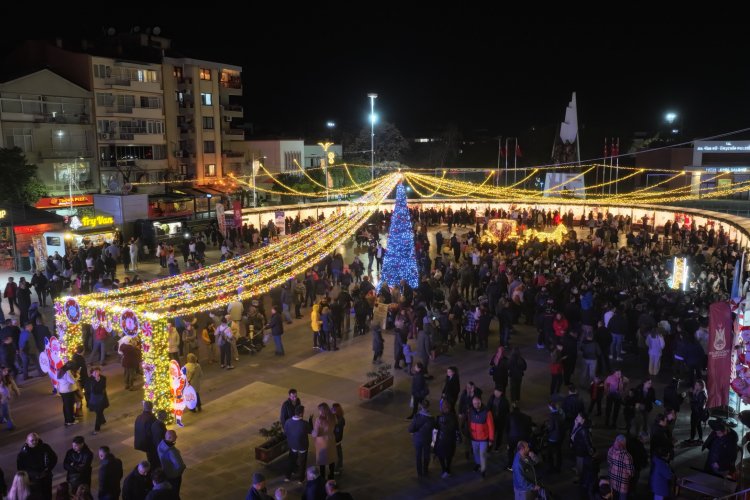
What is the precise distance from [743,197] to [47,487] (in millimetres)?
41037

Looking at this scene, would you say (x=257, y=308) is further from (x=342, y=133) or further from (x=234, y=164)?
(x=342, y=133)

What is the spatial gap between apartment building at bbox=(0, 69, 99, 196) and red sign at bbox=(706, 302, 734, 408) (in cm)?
3010

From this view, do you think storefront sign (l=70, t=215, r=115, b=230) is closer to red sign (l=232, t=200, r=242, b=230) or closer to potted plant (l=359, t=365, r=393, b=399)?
red sign (l=232, t=200, r=242, b=230)

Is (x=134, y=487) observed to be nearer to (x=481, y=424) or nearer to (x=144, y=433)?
(x=144, y=433)

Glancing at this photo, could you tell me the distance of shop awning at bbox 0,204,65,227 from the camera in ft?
76.3

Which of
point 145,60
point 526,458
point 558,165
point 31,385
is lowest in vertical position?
point 31,385

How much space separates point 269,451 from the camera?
944 cm

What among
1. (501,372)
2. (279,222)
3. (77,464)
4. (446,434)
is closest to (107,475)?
(77,464)

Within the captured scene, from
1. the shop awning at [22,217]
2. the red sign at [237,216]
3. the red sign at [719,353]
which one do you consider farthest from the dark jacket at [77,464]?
the red sign at [237,216]

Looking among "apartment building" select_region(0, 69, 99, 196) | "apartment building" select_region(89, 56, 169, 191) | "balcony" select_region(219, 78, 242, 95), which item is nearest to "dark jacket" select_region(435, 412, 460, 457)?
"apartment building" select_region(0, 69, 99, 196)

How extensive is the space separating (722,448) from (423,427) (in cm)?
382

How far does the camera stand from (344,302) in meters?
16.1

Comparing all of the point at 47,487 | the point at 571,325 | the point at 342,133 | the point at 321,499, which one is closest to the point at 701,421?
the point at 571,325

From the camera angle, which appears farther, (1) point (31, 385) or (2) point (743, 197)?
(2) point (743, 197)
